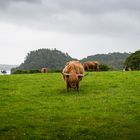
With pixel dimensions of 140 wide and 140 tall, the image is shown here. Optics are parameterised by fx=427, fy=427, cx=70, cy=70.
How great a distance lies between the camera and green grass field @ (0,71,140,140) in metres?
16.5

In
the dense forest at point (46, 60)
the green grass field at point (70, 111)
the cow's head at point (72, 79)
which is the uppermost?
the dense forest at point (46, 60)

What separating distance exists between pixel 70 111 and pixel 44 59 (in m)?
164

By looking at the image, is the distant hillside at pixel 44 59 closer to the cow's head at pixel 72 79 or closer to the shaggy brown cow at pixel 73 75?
the shaggy brown cow at pixel 73 75

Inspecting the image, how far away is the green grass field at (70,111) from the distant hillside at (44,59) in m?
139

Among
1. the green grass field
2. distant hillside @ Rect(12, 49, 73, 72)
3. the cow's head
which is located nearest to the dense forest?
distant hillside @ Rect(12, 49, 73, 72)

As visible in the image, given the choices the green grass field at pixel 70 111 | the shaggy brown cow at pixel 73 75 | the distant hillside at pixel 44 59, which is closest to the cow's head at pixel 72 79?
the shaggy brown cow at pixel 73 75

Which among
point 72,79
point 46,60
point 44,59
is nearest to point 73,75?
point 72,79

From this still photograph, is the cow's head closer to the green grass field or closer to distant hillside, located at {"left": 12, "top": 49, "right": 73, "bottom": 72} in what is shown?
the green grass field

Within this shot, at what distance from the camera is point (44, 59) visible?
607 ft

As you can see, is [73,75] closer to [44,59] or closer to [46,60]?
[46,60]

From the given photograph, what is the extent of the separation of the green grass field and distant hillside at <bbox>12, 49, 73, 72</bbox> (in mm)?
138787

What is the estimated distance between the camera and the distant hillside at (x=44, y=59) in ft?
571

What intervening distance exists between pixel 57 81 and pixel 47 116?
16.2 metres

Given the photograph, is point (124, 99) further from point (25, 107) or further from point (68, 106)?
point (25, 107)
